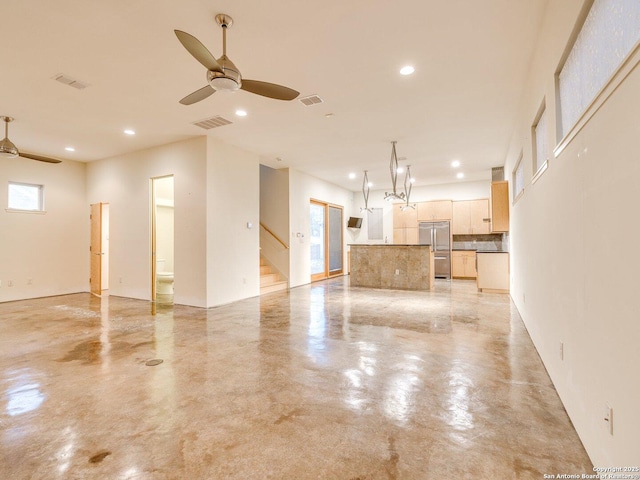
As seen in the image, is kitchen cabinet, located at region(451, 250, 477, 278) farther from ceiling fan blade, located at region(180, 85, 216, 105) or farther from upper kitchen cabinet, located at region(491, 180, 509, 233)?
ceiling fan blade, located at region(180, 85, 216, 105)

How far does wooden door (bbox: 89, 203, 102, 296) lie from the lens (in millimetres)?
7199

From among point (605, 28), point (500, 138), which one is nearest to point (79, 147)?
point (605, 28)


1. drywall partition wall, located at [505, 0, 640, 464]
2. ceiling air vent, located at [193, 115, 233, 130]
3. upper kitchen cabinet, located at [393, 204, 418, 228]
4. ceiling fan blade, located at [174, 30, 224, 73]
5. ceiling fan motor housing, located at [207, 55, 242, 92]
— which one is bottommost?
drywall partition wall, located at [505, 0, 640, 464]

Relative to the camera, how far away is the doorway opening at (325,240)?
931cm

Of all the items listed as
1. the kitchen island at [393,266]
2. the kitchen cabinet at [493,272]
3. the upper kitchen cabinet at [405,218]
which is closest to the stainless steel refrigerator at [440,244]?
the upper kitchen cabinet at [405,218]

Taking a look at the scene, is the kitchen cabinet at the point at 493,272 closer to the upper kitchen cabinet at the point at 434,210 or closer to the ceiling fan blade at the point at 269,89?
the upper kitchen cabinet at the point at 434,210

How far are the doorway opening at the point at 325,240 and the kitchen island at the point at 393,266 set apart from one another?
4.97ft

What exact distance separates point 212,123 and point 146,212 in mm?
2641

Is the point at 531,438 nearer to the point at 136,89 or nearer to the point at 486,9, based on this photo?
the point at 486,9

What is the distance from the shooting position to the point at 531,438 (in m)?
1.84

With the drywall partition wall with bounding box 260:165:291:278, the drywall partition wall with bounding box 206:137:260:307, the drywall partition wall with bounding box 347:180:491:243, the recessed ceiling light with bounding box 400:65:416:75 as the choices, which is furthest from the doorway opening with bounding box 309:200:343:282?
the recessed ceiling light with bounding box 400:65:416:75

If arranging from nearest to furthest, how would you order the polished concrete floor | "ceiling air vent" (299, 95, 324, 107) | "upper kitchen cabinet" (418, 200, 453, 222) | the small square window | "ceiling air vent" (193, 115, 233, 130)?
1. the polished concrete floor
2. "ceiling air vent" (299, 95, 324, 107)
3. "ceiling air vent" (193, 115, 233, 130)
4. the small square window
5. "upper kitchen cabinet" (418, 200, 453, 222)

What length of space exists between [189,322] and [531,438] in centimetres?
422

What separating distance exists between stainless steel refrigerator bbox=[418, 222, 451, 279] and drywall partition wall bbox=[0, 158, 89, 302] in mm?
9467
